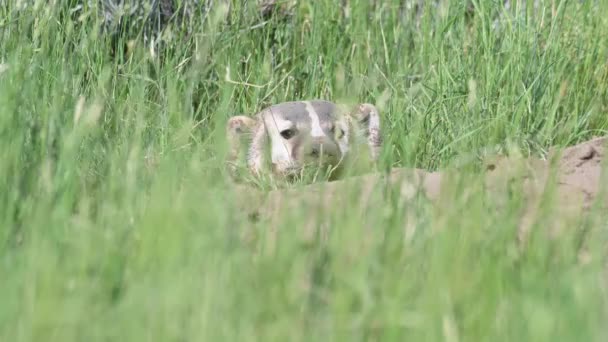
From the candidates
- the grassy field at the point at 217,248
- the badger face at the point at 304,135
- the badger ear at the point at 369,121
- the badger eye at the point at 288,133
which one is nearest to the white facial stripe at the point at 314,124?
the badger face at the point at 304,135

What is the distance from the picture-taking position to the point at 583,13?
6.51 metres

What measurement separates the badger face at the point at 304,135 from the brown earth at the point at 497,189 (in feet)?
2.94

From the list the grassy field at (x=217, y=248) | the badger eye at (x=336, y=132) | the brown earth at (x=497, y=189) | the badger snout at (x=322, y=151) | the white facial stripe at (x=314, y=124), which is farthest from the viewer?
the badger eye at (x=336, y=132)

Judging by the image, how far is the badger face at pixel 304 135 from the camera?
17.4 feet

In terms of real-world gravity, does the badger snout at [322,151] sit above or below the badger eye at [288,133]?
below

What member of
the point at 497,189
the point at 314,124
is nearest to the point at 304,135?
the point at 314,124

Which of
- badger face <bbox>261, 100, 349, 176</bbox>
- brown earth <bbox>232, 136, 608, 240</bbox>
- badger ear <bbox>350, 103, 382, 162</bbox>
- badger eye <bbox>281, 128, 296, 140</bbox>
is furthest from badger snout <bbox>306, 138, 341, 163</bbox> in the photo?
brown earth <bbox>232, 136, 608, 240</bbox>

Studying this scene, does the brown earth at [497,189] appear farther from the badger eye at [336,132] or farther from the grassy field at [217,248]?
the badger eye at [336,132]

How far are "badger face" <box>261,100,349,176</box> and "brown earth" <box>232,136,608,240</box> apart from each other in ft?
2.94

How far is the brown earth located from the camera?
3564 mm

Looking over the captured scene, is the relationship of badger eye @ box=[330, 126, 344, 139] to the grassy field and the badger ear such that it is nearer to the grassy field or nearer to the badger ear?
the badger ear

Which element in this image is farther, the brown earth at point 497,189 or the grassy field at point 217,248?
the brown earth at point 497,189

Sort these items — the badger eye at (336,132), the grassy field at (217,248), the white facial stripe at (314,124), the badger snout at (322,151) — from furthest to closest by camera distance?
the badger eye at (336,132) → the white facial stripe at (314,124) → the badger snout at (322,151) → the grassy field at (217,248)

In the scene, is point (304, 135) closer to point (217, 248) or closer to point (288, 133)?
point (288, 133)
